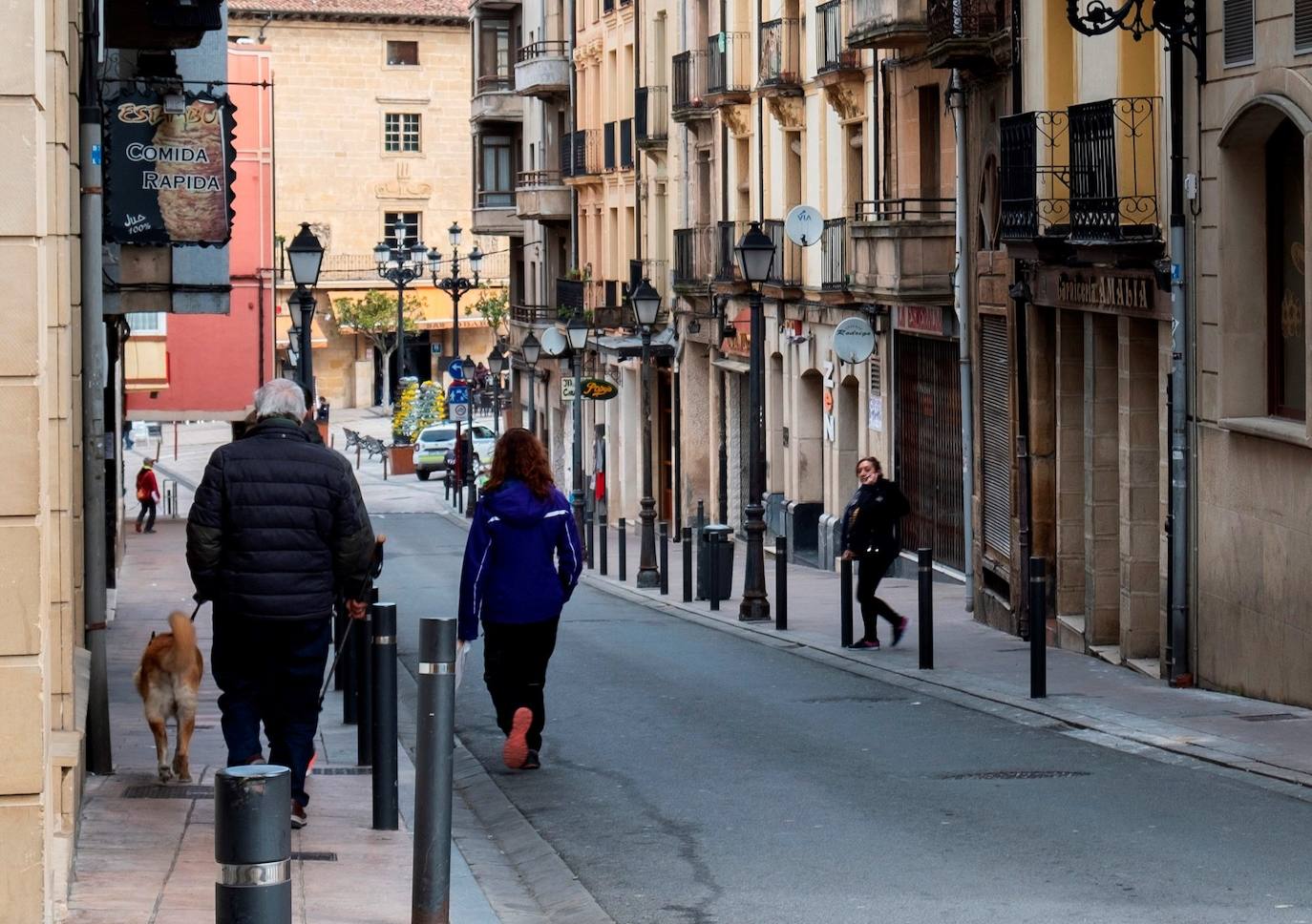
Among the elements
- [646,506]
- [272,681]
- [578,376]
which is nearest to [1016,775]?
[272,681]

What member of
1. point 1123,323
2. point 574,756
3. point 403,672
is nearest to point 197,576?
point 574,756

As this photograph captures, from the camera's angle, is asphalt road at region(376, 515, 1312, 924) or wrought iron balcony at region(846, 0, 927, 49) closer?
asphalt road at region(376, 515, 1312, 924)

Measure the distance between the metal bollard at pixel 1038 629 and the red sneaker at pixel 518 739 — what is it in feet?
14.1

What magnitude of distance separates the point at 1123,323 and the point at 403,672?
6.45 metres

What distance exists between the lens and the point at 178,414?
41.9m

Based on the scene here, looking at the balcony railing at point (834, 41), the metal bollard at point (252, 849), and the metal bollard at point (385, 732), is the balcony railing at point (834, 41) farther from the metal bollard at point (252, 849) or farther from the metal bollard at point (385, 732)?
the metal bollard at point (252, 849)

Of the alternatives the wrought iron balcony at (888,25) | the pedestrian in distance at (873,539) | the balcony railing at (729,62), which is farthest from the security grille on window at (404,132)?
the pedestrian in distance at (873,539)

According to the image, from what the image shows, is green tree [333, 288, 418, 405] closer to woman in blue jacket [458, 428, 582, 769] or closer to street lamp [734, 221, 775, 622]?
street lamp [734, 221, 775, 622]

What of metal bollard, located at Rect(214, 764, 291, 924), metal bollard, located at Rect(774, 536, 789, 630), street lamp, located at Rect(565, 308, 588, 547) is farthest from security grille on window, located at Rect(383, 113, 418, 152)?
metal bollard, located at Rect(214, 764, 291, 924)

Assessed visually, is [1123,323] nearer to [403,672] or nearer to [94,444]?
[403,672]

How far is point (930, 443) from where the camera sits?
28.9 m

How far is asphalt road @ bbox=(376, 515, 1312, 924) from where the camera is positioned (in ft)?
27.0

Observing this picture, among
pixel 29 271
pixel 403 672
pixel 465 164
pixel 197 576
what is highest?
pixel 465 164

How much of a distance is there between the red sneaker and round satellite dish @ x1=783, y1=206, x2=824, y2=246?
58.5 ft
